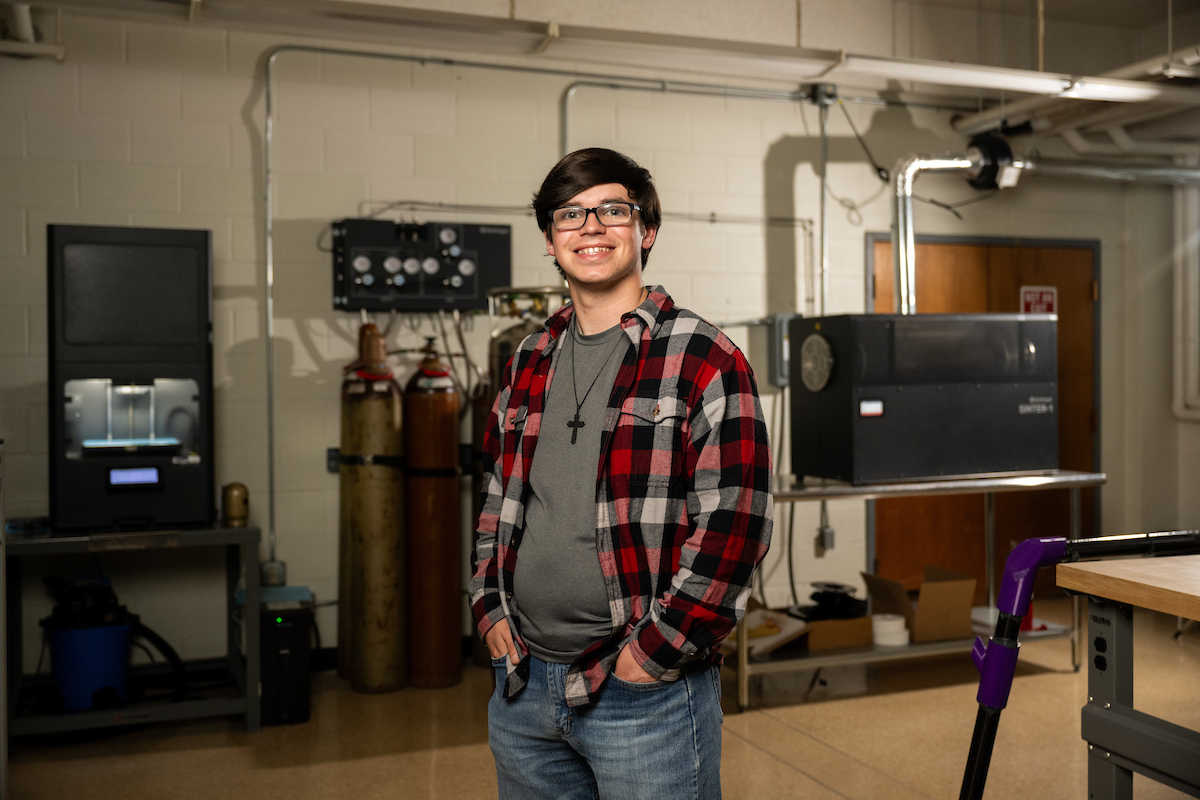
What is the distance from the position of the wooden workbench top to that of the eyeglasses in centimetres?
97

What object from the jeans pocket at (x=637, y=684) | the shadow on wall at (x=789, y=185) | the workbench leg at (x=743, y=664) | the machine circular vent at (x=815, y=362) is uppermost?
the shadow on wall at (x=789, y=185)

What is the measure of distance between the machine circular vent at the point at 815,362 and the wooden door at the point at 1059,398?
129 centimetres

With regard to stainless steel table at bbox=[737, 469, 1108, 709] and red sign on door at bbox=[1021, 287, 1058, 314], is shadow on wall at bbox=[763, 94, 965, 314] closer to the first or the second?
red sign on door at bbox=[1021, 287, 1058, 314]

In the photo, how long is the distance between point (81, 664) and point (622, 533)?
261 cm

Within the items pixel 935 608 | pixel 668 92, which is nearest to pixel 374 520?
pixel 935 608

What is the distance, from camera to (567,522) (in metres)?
1.35

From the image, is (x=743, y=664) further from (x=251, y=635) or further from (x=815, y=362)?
(x=251, y=635)

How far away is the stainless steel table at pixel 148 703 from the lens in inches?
118

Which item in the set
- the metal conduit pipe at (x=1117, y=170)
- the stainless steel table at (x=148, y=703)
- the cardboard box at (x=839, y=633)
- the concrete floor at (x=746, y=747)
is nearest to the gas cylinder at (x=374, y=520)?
the concrete floor at (x=746, y=747)

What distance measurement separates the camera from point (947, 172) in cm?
484

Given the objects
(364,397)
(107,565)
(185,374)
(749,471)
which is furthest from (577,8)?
(749,471)

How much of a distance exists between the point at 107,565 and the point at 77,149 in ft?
5.10

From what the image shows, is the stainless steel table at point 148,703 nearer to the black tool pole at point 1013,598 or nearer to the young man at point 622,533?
the young man at point 622,533

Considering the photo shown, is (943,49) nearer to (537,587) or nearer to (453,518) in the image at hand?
(453,518)
